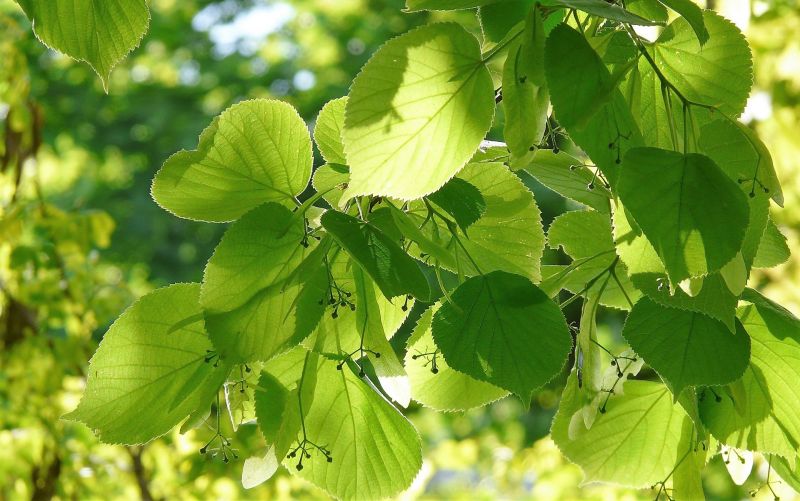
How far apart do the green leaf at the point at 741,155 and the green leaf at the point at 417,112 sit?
10cm

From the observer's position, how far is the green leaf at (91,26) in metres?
0.49

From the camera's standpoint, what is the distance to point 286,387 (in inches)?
18.4

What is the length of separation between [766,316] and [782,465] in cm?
11

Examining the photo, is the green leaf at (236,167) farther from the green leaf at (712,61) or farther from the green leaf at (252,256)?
the green leaf at (712,61)

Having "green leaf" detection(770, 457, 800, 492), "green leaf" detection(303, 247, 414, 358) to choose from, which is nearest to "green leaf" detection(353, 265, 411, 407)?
"green leaf" detection(303, 247, 414, 358)

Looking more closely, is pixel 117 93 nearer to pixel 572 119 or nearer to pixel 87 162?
pixel 87 162

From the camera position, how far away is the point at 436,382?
52 cm

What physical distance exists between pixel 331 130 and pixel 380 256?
0.11 m

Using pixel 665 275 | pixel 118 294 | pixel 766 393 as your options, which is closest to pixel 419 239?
pixel 665 275

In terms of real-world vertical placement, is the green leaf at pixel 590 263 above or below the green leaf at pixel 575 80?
below

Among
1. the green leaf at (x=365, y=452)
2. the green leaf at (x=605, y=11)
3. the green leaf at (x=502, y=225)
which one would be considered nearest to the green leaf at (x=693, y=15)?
the green leaf at (x=605, y=11)

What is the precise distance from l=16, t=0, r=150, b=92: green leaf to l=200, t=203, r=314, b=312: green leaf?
15 centimetres

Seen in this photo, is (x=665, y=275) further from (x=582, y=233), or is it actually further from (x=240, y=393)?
(x=240, y=393)

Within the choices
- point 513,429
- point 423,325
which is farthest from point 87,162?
point 423,325
